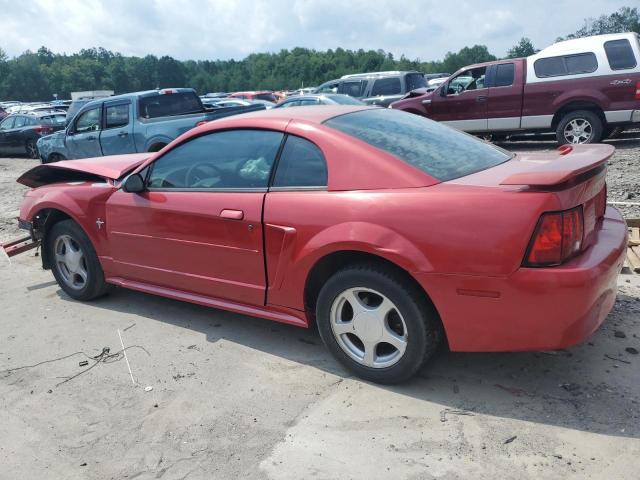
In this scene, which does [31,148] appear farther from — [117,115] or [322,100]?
[322,100]

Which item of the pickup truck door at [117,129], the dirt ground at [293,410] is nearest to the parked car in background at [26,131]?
the pickup truck door at [117,129]

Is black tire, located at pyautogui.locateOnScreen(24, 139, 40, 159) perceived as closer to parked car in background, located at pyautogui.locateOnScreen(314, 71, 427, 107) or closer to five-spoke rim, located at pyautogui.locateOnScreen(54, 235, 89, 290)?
parked car in background, located at pyautogui.locateOnScreen(314, 71, 427, 107)

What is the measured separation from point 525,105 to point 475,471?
9.42 meters

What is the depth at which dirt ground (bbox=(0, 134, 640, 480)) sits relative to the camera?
8.41ft

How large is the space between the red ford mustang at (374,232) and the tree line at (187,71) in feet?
293

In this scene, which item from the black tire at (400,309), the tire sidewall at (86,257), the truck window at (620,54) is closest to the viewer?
the black tire at (400,309)

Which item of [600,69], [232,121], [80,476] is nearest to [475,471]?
[80,476]

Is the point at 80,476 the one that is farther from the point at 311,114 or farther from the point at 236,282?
the point at 311,114

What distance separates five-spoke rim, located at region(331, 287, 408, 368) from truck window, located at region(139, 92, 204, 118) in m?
7.65

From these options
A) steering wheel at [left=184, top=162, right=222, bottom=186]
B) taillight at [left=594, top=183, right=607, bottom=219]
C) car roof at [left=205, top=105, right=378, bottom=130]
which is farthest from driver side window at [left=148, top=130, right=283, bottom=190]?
taillight at [left=594, top=183, right=607, bottom=219]

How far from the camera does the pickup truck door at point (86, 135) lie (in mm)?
10328

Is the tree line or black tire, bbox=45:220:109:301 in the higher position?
the tree line

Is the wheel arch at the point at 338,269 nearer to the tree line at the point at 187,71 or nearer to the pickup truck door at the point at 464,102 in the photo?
the pickup truck door at the point at 464,102

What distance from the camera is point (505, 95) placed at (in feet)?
35.2
